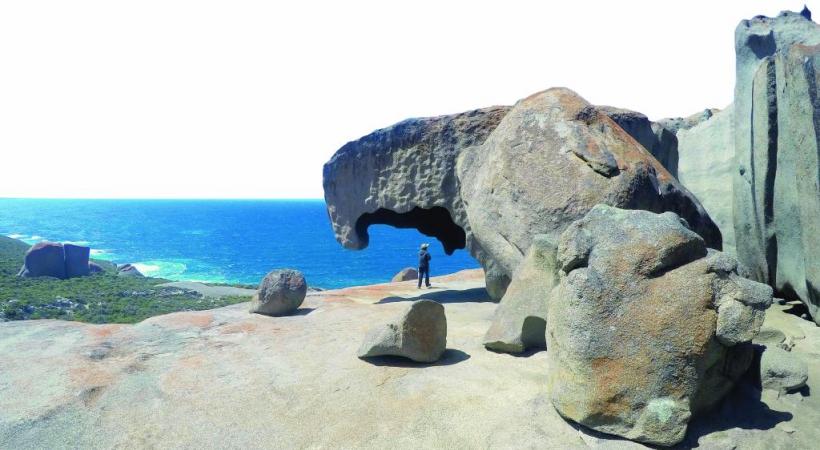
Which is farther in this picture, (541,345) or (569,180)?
(569,180)

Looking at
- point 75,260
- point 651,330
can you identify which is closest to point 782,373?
point 651,330

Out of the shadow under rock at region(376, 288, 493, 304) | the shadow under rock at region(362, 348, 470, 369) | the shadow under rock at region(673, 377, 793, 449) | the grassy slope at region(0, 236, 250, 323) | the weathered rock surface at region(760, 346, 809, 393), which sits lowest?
the grassy slope at region(0, 236, 250, 323)

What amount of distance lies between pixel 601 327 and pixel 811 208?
151 inches

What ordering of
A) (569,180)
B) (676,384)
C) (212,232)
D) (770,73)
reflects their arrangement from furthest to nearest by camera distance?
(212,232)
(770,73)
(569,180)
(676,384)

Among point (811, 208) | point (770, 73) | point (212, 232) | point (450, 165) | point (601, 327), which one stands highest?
point (770, 73)

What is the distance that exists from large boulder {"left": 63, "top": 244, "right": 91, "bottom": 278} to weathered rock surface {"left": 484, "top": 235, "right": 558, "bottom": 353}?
36215 mm

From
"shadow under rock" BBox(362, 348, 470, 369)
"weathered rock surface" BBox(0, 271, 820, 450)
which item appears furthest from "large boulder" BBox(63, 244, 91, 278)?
"shadow under rock" BBox(362, 348, 470, 369)

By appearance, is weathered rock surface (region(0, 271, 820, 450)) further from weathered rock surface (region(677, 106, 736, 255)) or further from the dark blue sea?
the dark blue sea

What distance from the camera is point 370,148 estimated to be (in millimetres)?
12203

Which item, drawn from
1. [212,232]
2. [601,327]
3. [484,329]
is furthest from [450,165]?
[212,232]

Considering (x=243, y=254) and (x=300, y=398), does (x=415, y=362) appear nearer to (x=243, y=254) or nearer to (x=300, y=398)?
(x=300, y=398)

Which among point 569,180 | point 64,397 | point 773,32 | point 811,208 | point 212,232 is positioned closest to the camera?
point 64,397

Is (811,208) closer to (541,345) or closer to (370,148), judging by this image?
(541,345)

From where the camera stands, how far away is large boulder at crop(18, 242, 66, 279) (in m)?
33.6
